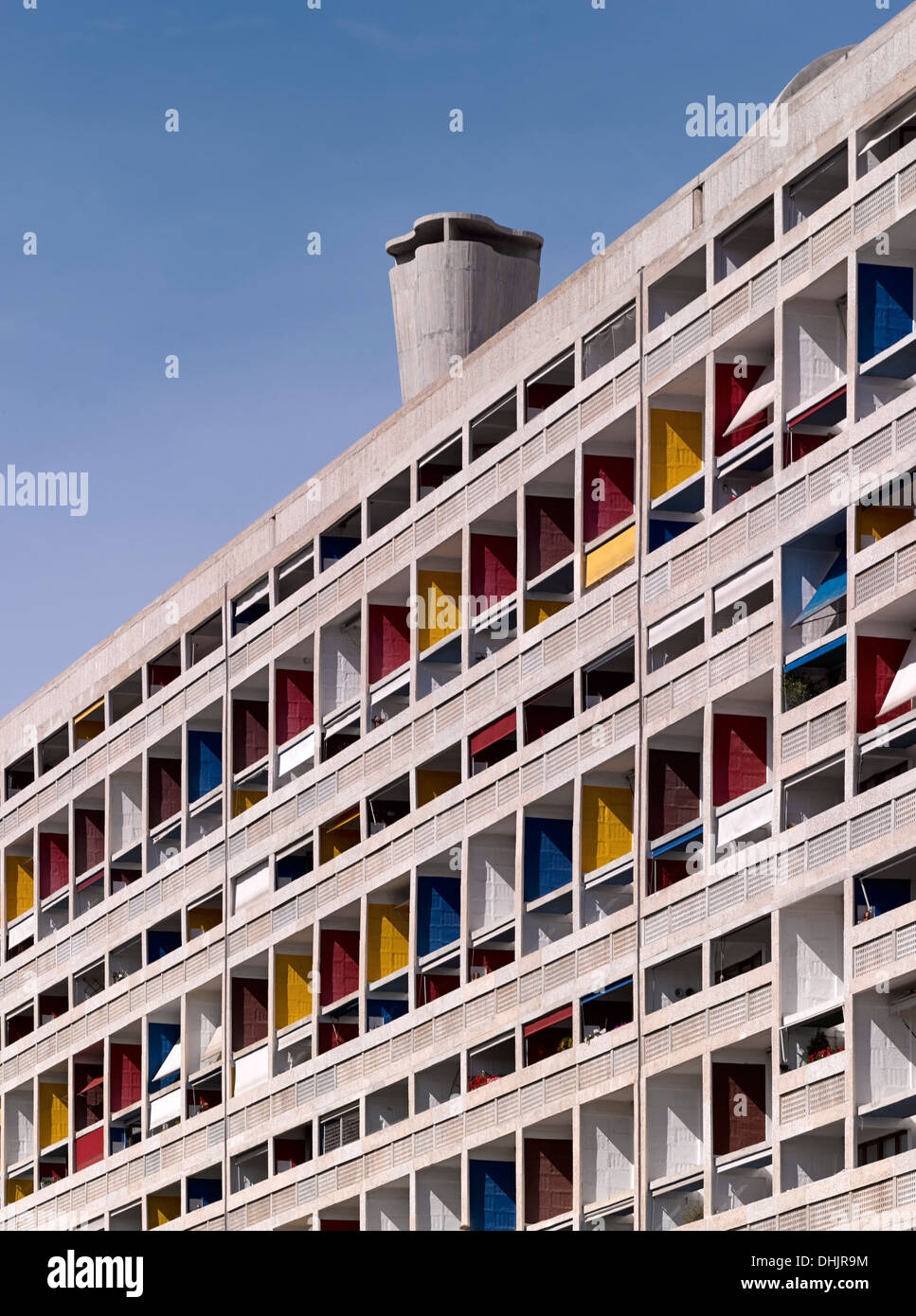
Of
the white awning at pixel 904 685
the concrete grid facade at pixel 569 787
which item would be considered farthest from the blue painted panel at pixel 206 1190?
the white awning at pixel 904 685

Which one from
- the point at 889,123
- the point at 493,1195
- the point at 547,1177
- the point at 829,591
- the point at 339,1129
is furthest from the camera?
the point at 339,1129

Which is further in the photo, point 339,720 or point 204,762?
point 204,762

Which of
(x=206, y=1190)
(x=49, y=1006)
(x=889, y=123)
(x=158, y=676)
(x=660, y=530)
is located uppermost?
(x=889, y=123)

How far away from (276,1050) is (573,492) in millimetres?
14411

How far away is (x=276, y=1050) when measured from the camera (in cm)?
5978

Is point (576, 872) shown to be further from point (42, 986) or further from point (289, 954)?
point (42, 986)

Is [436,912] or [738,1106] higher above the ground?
[436,912]

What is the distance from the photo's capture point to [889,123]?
4384 cm

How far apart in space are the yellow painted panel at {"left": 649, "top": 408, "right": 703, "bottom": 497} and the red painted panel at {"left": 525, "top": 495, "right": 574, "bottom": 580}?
3.80m

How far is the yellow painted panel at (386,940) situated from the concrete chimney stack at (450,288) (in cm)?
1313

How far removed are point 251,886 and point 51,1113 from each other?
38.4 feet

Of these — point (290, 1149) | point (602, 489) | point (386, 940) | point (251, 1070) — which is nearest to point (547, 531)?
point (602, 489)

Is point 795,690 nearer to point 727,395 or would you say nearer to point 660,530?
point 660,530
